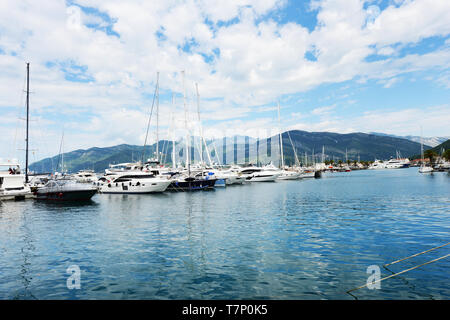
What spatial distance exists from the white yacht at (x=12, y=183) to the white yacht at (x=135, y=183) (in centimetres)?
1539

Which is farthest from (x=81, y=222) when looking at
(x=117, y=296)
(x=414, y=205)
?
(x=414, y=205)

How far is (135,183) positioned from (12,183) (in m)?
22.9

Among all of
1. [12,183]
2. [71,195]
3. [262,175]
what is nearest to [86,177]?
[12,183]

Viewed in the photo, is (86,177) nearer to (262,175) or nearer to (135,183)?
(135,183)

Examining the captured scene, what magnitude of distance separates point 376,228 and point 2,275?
84.3 ft

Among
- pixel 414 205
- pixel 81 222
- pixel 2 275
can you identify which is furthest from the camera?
pixel 414 205

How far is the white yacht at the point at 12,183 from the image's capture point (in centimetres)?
5206

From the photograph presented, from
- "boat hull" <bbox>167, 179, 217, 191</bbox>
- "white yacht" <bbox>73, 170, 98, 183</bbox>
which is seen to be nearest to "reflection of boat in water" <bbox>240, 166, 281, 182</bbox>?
"boat hull" <bbox>167, 179, 217, 191</bbox>

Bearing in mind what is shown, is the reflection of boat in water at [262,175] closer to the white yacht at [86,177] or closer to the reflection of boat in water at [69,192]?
the white yacht at [86,177]

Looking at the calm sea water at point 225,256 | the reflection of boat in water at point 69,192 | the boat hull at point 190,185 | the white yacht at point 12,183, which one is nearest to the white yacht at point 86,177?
the white yacht at point 12,183

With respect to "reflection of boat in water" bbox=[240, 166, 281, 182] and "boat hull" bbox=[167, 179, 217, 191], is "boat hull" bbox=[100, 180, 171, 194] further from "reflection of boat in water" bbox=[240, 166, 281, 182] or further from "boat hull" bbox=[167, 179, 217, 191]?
"reflection of boat in water" bbox=[240, 166, 281, 182]

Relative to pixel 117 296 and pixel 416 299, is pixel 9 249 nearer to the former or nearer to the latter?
pixel 117 296

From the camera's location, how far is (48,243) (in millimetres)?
20359

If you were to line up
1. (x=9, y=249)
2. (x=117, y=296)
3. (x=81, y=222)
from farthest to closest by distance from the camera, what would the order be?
(x=81, y=222) < (x=9, y=249) < (x=117, y=296)
